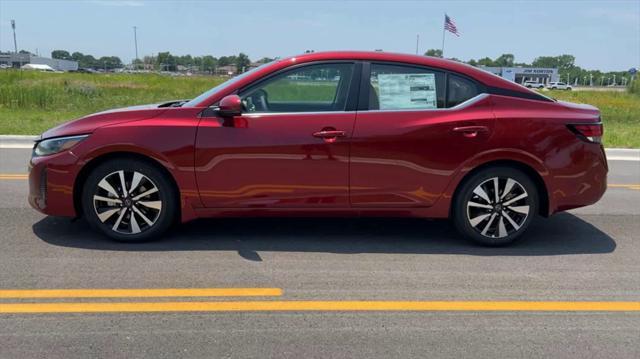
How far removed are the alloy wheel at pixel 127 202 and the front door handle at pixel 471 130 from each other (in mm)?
2566

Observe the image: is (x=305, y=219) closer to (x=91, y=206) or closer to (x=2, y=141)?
(x=91, y=206)

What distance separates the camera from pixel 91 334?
3135 millimetres

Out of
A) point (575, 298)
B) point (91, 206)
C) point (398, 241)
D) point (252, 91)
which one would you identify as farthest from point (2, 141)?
point (575, 298)

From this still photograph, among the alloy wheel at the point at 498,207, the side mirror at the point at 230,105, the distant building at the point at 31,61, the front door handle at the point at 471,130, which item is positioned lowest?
the alloy wheel at the point at 498,207

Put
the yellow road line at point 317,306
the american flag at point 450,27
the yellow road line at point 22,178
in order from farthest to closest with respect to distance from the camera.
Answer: the american flag at point 450,27
the yellow road line at point 22,178
the yellow road line at point 317,306

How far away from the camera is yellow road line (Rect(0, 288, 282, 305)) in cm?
362

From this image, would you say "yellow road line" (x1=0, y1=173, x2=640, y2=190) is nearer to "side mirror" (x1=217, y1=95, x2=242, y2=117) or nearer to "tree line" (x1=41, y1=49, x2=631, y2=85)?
"side mirror" (x1=217, y1=95, x2=242, y2=117)

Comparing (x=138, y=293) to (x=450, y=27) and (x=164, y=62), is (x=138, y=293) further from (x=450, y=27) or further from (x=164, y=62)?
(x=164, y=62)

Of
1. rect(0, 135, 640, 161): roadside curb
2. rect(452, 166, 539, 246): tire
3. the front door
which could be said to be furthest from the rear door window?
rect(0, 135, 640, 161): roadside curb

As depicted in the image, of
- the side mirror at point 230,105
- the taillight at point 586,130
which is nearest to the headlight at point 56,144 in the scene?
the side mirror at point 230,105

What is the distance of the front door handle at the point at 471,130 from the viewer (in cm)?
453

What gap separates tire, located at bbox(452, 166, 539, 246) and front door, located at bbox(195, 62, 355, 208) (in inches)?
40.4

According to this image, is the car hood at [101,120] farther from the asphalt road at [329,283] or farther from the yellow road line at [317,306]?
the yellow road line at [317,306]

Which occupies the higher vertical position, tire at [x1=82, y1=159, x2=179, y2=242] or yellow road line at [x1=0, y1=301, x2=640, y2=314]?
tire at [x1=82, y1=159, x2=179, y2=242]
